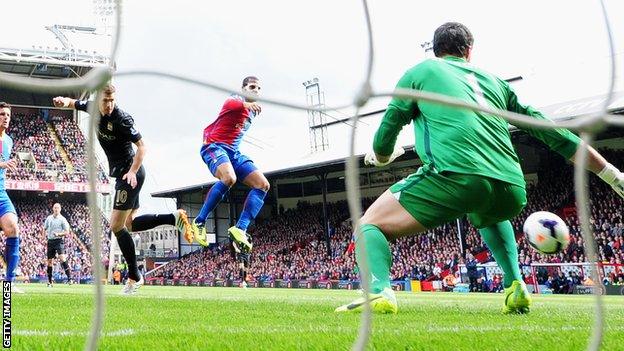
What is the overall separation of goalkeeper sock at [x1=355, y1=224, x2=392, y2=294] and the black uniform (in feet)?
9.31

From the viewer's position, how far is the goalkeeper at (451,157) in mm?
3188

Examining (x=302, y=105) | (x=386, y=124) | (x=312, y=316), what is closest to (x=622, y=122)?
(x=302, y=105)

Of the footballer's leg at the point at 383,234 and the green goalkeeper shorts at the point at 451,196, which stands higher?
the green goalkeeper shorts at the point at 451,196

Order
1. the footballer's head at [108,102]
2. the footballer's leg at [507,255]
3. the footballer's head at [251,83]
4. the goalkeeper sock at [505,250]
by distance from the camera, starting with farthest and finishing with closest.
Result: the footballer's head at [251,83], the footballer's head at [108,102], the goalkeeper sock at [505,250], the footballer's leg at [507,255]

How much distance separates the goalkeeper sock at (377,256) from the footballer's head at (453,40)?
1.11 m

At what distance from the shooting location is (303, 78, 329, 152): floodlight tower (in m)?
30.2

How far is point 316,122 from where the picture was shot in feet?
101

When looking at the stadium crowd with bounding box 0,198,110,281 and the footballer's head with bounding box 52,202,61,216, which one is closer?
the footballer's head with bounding box 52,202,61,216

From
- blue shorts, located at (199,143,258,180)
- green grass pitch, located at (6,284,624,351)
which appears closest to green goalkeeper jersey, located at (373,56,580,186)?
green grass pitch, located at (6,284,624,351)

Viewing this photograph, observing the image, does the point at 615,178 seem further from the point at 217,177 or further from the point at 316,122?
the point at 316,122

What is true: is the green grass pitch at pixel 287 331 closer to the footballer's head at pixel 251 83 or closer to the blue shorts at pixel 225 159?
the blue shorts at pixel 225 159

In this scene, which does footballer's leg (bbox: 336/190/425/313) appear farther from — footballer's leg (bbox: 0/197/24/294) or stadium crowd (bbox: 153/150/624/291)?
stadium crowd (bbox: 153/150/624/291)

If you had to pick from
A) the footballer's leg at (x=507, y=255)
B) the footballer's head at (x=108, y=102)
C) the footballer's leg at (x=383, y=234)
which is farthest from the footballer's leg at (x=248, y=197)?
the footballer's leg at (x=383, y=234)

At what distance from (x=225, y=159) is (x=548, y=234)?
319 centimetres
